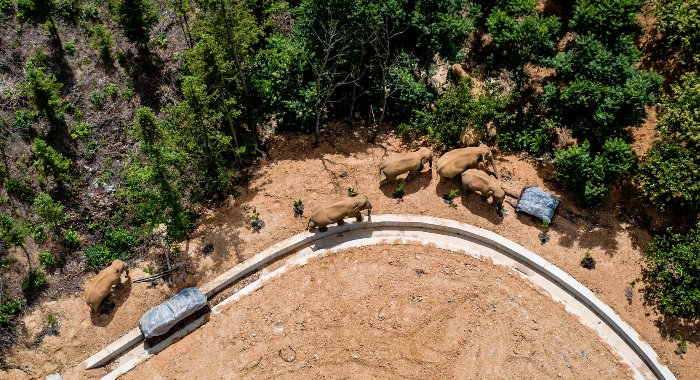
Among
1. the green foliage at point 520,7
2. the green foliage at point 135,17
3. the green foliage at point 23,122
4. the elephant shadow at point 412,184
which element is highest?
the green foliage at point 135,17

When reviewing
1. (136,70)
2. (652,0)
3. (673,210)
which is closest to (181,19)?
(136,70)

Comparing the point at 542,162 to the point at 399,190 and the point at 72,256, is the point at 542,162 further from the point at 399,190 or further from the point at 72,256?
the point at 72,256

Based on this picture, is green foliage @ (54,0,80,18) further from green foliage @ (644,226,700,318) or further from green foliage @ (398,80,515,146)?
green foliage @ (644,226,700,318)

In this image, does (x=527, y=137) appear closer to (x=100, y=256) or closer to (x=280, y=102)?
(x=280, y=102)

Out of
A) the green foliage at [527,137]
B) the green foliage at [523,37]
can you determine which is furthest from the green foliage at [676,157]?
the green foliage at [523,37]

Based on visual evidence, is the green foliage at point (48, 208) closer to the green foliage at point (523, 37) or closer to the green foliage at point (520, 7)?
the green foliage at point (523, 37)

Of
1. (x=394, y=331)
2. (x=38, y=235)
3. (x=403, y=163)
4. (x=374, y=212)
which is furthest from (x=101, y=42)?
(x=394, y=331)
